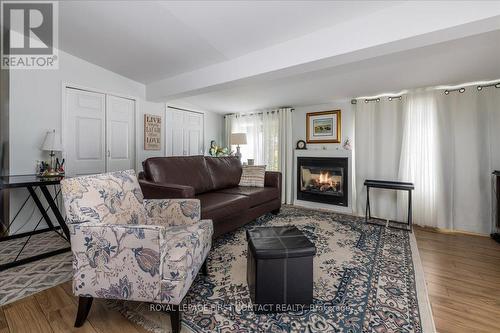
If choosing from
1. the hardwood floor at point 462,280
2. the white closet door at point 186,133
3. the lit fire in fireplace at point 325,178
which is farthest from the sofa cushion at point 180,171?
the hardwood floor at point 462,280

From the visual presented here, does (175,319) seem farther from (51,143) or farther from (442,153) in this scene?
(442,153)

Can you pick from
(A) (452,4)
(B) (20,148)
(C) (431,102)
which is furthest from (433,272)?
(B) (20,148)

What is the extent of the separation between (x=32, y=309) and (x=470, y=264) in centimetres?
351

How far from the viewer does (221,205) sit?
8.14 feet

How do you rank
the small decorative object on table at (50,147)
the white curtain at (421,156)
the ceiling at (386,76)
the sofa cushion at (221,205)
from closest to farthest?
the ceiling at (386,76), the sofa cushion at (221,205), the small decorative object on table at (50,147), the white curtain at (421,156)

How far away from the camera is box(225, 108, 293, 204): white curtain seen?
459 cm

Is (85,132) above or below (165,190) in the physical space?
above

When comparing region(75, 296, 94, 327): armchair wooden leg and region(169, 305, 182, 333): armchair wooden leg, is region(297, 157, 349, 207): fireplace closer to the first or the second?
region(169, 305, 182, 333): armchair wooden leg

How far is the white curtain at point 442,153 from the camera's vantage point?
9.59 feet

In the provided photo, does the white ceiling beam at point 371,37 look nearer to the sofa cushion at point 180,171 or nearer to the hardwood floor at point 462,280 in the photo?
the sofa cushion at point 180,171

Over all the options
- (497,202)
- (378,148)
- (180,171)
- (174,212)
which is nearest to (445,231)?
(497,202)

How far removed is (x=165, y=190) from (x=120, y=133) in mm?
1883

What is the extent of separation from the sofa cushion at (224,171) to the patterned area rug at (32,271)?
1.83 meters

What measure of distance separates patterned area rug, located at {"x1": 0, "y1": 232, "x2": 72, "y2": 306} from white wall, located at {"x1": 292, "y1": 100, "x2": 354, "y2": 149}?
3.94m
